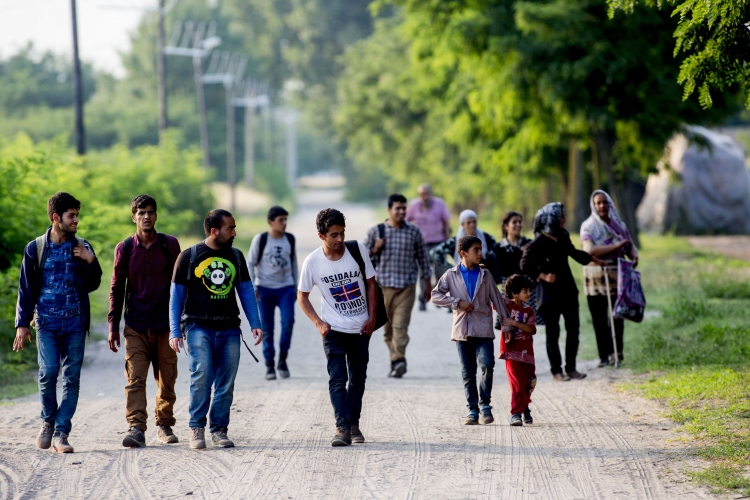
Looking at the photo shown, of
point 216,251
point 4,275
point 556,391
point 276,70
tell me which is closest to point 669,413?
point 556,391

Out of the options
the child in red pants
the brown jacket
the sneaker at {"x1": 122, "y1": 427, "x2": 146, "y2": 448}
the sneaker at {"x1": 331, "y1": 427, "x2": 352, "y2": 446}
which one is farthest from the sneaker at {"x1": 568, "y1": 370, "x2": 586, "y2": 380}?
the sneaker at {"x1": 122, "y1": 427, "x2": 146, "y2": 448}

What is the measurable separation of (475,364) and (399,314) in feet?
Result: 8.83

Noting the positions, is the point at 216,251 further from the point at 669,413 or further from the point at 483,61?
the point at 483,61

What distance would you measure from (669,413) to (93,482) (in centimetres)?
480

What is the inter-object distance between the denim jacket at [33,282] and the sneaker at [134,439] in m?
0.88

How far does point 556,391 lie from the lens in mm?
10578

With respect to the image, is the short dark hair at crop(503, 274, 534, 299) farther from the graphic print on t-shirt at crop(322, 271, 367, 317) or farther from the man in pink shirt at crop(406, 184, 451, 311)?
the man in pink shirt at crop(406, 184, 451, 311)

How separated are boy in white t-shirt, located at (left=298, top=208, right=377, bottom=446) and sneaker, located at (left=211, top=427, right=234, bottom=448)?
30.6 inches

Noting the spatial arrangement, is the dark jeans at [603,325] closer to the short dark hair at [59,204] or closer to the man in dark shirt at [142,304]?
the man in dark shirt at [142,304]

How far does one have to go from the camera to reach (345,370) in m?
8.21

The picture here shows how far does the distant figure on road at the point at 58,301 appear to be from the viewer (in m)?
8.06

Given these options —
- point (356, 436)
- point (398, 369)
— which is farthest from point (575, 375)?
point (356, 436)

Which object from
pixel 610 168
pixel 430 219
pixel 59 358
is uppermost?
pixel 610 168

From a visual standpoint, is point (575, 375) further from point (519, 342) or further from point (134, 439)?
point (134, 439)
